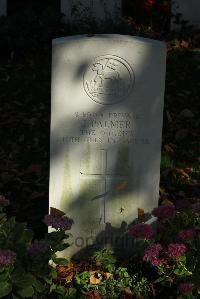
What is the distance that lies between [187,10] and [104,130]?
196 inches

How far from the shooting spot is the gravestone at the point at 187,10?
8602mm

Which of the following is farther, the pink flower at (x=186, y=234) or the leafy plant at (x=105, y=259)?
the leafy plant at (x=105, y=259)

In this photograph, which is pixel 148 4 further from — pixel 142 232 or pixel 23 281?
pixel 23 281

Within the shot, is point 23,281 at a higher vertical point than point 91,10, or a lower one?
lower

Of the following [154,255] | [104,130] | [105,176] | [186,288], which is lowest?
[186,288]

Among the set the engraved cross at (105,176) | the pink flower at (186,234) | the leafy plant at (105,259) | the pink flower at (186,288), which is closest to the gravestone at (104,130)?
the engraved cross at (105,176)

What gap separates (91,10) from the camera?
845 cm

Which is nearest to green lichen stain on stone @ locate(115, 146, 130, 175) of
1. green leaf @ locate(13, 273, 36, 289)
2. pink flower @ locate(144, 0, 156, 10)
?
green leaf @ locate(13, 273, 36, 289)

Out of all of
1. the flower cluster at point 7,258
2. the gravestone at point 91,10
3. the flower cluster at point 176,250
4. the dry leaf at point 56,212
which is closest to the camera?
the flower cluster at point 7,258

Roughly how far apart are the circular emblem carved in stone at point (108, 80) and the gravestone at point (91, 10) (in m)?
4.46

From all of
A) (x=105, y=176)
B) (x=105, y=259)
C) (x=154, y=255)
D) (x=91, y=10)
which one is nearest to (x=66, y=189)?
(x=105, y=176)

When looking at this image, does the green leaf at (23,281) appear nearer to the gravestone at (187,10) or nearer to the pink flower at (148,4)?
the gravestone at (187,10)

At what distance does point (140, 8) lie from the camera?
29.6ft

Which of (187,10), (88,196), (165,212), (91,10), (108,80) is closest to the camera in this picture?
(165,212)
